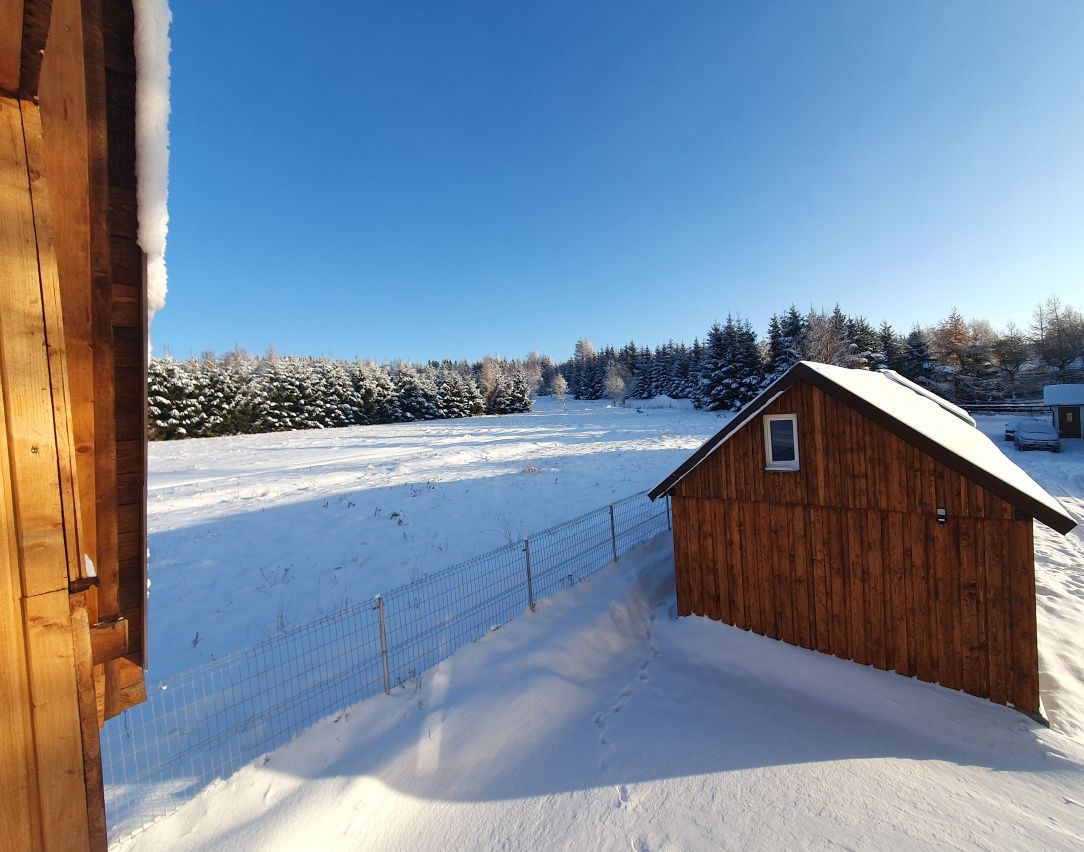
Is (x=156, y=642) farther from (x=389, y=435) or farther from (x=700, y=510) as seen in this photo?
(x=389, y=435)

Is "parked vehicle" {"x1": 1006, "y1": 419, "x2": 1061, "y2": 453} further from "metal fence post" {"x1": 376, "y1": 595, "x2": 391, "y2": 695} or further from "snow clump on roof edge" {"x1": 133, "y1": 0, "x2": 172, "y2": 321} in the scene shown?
"snow clump on roof edge" {"x1": 133, "y1": 0, "x2": 172, "y2": 321}

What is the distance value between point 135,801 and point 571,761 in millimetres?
3850

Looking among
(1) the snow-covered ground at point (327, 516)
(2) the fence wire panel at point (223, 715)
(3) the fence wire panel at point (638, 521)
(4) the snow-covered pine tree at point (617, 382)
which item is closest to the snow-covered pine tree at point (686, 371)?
(4) the snow-covered pine tree at point (617, 382)

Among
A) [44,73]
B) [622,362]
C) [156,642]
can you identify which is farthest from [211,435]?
[622,362]

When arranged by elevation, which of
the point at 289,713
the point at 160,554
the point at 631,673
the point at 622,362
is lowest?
the point at 631,673

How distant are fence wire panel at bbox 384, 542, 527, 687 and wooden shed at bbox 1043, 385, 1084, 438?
3246cm

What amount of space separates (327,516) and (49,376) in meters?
11.6

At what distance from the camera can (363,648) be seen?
20.4 ft

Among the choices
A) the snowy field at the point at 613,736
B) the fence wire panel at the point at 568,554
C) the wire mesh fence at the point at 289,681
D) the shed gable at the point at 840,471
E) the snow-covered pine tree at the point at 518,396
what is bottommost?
the snowy field at the point at 613,736

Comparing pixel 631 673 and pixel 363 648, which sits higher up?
pixel 363 648

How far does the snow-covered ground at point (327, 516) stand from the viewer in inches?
292

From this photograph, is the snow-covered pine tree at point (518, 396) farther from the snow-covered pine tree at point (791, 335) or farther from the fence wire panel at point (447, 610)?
the fence wire panel at point (447, 610)

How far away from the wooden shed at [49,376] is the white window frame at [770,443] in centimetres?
739

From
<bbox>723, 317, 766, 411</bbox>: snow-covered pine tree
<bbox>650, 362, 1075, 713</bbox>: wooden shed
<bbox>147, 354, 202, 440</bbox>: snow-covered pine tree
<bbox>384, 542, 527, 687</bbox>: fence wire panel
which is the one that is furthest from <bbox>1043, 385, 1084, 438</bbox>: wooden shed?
<bbox>147, 354, 202, 440</bbox>: snow-covered pine tree
